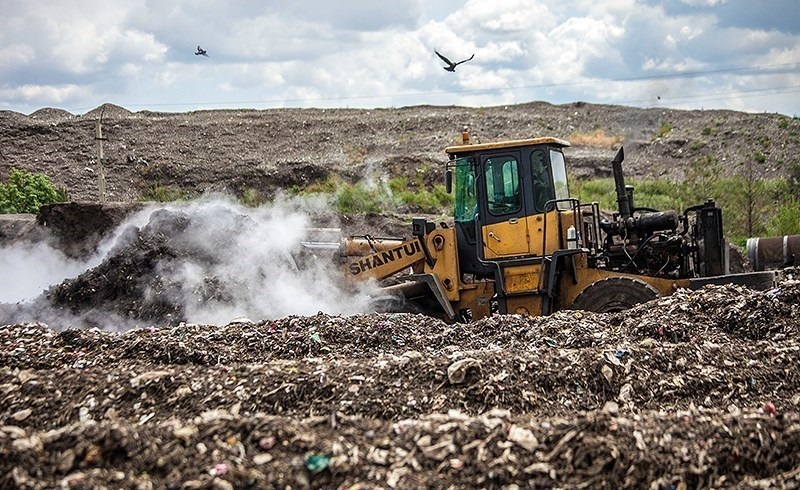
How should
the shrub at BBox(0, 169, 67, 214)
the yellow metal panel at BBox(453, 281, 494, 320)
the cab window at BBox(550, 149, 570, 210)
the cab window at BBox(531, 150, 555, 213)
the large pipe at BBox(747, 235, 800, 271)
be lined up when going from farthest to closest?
the shrub at BBox(0, 169, 67, 214) → the large pipe at BBox(747, 235, 800, 271) → the yellow metal panel at BBox(453, 281, 494, 320) → the cab window at BBox(550, 149, 570, 210) → the cab window at BBox(531, 150, 555, 213)

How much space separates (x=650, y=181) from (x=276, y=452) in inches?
1057

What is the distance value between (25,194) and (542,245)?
1630 cm

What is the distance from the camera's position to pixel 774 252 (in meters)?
12.2

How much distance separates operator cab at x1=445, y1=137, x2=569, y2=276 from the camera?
10.6 meters

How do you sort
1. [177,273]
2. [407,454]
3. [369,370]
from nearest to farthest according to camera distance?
[407,454] → [369,370] → [177,273]

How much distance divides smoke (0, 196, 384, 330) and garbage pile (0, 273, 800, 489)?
2274 mm

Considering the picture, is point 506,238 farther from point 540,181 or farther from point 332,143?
point 332,143

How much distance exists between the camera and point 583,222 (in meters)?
10.6

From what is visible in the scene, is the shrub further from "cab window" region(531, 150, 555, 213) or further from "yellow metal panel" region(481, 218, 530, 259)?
"cab window" region(531, 150, 555, 213)

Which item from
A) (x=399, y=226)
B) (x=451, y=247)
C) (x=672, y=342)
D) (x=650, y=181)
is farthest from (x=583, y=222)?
(x=650, y=181)

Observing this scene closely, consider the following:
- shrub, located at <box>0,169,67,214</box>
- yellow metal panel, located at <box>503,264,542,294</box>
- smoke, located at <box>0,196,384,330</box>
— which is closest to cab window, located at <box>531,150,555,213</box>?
yellow metal panel, located at <box>503,264,542,294</box>

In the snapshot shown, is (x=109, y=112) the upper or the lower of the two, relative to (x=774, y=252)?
upper

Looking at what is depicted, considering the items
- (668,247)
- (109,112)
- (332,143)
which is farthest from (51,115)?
(668,247)

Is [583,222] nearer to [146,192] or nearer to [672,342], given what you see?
[672,342]
